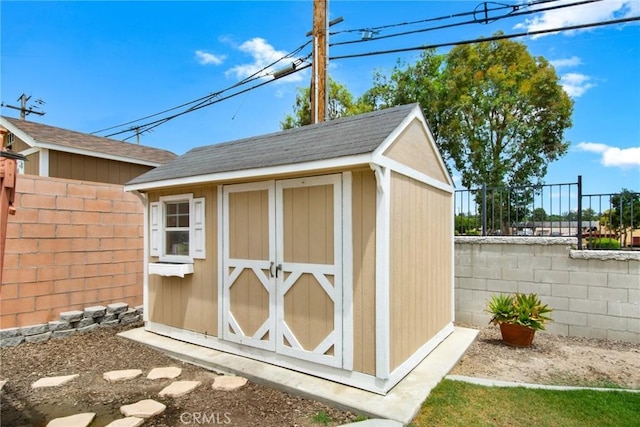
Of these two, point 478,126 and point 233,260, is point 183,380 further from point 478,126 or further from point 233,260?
point 478,126

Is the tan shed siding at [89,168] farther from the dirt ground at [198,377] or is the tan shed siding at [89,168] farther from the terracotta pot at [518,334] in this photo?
the terracotta pot at [518,334]

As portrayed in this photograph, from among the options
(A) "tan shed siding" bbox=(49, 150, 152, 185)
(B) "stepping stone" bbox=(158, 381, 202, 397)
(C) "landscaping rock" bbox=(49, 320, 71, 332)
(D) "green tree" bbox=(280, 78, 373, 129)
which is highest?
(D) "green tree" bbox=(280, 78, 373, 129)

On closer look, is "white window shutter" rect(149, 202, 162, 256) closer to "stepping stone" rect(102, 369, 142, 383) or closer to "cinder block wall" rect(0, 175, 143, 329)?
"cinder block wall" rect(0, 175, 143, 329)

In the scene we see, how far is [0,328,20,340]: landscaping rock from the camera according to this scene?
14.0 feet

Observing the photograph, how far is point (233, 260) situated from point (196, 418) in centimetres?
162

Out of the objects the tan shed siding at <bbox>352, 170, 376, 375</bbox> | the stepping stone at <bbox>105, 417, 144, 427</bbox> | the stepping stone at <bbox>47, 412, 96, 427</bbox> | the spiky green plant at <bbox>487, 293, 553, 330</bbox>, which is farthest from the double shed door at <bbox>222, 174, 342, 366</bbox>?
the spiky green plant at <bbox>487, 293, 553, 330</bbox>

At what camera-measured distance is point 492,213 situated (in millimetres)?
5582

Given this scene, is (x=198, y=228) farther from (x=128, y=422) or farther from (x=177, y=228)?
(x=128, y=422)

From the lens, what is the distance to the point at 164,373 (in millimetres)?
3518

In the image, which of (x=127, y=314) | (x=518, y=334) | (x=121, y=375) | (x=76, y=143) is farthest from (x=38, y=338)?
(x=518, y=334)

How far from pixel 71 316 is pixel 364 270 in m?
4.38

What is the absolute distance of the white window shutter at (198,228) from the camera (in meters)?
4.19

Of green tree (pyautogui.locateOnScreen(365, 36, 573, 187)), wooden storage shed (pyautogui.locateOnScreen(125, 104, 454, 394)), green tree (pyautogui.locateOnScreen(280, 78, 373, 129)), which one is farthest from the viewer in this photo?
green tree (pyautogui.locateOnScreen(280, 78, 373, 129))

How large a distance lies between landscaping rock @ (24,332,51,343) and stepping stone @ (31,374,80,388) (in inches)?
55.8
